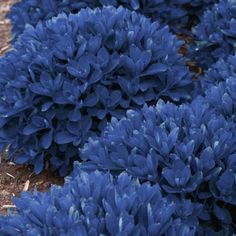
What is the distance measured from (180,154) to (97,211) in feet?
2.07

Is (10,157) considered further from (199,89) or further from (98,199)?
(98,199)

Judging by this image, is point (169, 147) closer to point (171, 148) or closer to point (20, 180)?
point (171, 148)

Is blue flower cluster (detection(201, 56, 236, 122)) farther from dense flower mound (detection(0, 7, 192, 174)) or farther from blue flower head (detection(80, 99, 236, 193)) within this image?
dense flower mound (detection(0, 7, 192, 174))

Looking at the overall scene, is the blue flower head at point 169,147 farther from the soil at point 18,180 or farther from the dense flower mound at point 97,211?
the soil at point 18,180

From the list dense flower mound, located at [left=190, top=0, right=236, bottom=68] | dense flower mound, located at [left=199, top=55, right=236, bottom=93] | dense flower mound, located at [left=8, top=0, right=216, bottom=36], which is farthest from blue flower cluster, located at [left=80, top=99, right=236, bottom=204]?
dense flower mound, located at [left=8, top=0, right=216, bottom=36]

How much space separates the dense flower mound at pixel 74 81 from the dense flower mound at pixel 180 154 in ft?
1.93

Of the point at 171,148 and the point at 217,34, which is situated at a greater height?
the point at 171,148

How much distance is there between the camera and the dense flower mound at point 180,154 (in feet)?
10.2

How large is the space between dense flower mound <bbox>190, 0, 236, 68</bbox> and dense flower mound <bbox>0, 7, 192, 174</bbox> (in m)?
0.65

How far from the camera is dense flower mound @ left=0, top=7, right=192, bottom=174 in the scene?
3.95 meters

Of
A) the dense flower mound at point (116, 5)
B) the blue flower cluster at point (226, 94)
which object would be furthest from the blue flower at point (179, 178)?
the dense flower mound at point (116, 5)

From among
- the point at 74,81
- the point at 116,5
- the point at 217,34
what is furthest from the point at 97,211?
the point at 116,5

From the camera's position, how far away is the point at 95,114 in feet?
13.1

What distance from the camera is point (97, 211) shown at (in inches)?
108
